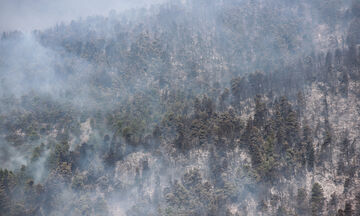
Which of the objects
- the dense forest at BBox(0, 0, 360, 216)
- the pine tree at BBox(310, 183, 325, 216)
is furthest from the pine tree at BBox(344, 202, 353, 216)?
the pine tree at BBox(310, 183, 325, 216)

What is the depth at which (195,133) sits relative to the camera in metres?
103

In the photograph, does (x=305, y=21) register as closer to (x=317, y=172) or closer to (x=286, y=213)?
(x=317, y=172)

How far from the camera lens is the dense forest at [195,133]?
86500 mm

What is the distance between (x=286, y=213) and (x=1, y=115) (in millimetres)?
135316

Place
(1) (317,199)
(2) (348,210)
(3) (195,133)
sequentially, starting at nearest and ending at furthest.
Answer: (2) (348,210) → (1) (317,199) → (3) (195,133)

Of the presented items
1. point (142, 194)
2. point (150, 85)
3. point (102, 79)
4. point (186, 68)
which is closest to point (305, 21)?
point (186, 68)

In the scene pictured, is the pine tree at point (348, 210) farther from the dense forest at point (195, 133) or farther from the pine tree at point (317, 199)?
the pine tree at point (317, 199)

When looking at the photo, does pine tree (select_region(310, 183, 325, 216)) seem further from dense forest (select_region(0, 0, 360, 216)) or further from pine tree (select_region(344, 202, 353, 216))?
pine tree (select_region(344, 202, 353, 216))

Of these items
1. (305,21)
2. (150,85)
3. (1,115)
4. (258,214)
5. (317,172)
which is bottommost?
(258,214)

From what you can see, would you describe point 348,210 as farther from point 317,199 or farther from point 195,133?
point 195,133

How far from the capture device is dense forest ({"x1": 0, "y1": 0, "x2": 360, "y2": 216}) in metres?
86.5

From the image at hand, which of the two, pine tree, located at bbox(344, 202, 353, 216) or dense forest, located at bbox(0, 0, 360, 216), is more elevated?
dense forest, located at bbox(0, 0, 360, 216)

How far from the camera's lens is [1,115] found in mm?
130625

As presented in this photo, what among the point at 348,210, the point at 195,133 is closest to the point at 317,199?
the point at 348,210
